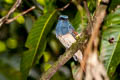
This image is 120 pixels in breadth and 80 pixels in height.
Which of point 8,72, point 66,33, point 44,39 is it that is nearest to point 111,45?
point 44,39

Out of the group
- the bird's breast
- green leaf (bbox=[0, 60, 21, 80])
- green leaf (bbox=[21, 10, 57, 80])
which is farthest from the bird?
green leaf (bbox=[0, 60, 21, 80])

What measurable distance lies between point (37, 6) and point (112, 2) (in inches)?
32.8

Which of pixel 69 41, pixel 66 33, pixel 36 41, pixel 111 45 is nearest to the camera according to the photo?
pixel 111 45

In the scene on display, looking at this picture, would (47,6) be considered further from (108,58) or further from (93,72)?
(93,72)

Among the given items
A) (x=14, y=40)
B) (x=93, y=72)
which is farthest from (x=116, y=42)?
(x=14, y=40)

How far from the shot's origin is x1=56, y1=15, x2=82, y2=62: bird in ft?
8.95

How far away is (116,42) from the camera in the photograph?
89.5 inches

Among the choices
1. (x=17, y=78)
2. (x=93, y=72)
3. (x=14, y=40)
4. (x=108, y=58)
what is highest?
(x=93, y=72)

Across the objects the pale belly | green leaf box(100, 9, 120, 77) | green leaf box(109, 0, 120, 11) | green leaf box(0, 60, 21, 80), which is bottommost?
green leaf box(0, 60, 21, 80)

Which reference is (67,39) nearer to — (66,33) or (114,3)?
(66,33)

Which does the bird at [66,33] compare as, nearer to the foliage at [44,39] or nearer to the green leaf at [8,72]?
the foliage at [44,39]

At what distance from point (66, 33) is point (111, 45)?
26.5 inches

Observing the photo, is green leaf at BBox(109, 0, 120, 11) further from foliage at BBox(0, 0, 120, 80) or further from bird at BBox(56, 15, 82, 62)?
bird at BBox(56, 15, 82, 62)

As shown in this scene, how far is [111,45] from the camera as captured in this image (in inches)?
89.4
